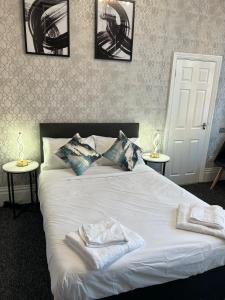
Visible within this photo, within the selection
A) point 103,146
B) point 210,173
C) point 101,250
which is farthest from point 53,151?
point 210,173

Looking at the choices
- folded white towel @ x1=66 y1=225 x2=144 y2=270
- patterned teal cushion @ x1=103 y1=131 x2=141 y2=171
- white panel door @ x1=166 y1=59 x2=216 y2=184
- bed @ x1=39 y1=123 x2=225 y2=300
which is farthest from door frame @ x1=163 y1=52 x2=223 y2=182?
folded white towel @ x1=66 y1=225 x2=144 y2=270

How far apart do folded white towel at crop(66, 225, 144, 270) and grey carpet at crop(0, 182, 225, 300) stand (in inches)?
27.9

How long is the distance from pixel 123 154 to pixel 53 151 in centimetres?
87

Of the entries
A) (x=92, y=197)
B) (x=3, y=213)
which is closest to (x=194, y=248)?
(x=92, y=197)

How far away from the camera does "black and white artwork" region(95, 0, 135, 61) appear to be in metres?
2.98

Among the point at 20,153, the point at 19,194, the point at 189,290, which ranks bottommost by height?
the point at 19,194

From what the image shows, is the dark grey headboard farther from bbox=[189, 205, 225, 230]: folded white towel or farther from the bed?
bbox=[189, 205, 225, 230]: folded white towel

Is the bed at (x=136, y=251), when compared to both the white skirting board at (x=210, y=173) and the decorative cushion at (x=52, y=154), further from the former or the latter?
the white skirting board at (x=210, y=173)

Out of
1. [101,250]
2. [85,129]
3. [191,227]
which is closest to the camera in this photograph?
[101,250]

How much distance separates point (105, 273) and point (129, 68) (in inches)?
106

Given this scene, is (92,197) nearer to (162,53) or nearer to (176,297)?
(176,297)

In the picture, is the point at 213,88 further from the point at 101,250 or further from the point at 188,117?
the point at 101,250

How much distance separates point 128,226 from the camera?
1.73 meters

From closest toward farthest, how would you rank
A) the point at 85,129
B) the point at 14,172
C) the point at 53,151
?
the point at 14,172 < the point at 53,151 < the point at 85,129
